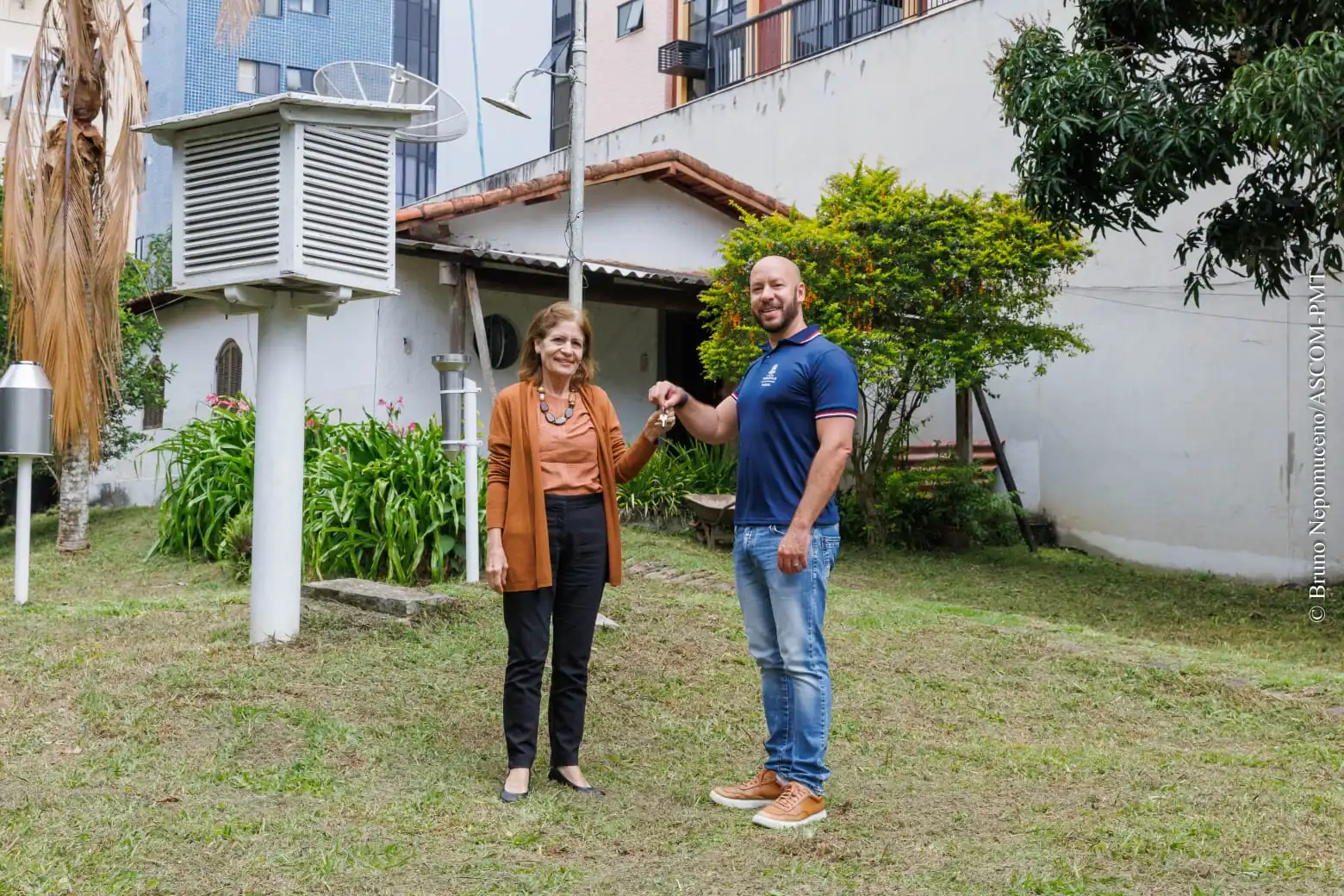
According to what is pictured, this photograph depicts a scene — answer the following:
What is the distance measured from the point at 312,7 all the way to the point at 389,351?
906 inches

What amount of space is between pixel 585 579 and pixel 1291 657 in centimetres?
571

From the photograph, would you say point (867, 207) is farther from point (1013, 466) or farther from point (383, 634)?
point (383, 634)

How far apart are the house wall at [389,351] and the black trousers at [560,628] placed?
7.93 meters

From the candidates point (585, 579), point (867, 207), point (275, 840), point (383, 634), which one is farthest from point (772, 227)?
point (275, 840)

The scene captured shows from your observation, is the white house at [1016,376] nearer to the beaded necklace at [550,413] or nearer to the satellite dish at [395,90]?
the satellite dish at [395,90]

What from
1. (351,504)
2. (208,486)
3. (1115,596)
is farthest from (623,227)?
(1115,596)

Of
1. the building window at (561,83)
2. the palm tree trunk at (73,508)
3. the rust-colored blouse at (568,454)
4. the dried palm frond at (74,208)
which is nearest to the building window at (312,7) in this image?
the building window at (561,83)

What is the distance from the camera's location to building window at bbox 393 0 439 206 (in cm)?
3778

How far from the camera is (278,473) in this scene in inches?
235

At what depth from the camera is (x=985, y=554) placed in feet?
40.2

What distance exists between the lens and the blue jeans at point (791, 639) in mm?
3965

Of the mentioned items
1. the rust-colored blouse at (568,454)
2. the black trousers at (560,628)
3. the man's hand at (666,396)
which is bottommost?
the black trousers at (560,628)

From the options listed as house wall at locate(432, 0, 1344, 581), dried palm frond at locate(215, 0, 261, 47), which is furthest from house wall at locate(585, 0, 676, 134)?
dried palm frond at locate(215, 0, 261, 47)

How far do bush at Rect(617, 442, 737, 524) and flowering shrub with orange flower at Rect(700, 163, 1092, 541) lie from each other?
131cm
